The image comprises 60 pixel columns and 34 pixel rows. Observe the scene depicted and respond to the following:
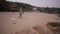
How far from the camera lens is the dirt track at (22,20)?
159cm

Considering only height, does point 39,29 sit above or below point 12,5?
below

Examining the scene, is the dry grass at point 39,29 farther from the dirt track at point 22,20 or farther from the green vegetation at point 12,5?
the green vegetation at point 12,5

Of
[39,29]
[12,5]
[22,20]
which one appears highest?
[12,5]

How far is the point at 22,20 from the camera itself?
166cm

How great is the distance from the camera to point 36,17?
1.70m

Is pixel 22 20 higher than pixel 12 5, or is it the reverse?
pixel 12 5

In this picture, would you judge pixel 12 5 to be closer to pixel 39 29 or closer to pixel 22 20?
pixel 22 20

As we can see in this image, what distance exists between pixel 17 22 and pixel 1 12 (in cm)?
26

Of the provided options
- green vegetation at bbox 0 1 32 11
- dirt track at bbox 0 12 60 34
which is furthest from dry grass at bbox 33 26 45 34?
green vegetation at bbox 0 1 32 11

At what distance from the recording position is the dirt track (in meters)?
1.59

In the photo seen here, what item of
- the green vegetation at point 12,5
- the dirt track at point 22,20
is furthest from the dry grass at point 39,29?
the green vegetation at point 12,5

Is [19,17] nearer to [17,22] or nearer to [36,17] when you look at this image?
[17,22]

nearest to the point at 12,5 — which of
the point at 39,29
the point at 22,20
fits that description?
the point at 22,20

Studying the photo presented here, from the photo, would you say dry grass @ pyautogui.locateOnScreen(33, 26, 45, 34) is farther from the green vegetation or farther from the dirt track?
the green vegetation
